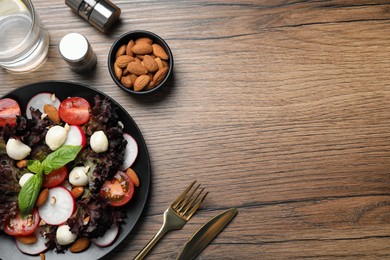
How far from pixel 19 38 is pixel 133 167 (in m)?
0.49

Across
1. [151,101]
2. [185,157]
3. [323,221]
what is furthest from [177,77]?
[323,221]

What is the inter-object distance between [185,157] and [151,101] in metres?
0.19

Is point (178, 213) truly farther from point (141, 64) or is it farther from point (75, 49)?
point (75, 49)

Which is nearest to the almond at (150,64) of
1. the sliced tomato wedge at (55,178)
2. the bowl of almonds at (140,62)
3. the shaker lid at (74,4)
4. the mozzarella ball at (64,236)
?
the bowl of almonds at (140,62)

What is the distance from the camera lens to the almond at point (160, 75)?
1387 millimetres

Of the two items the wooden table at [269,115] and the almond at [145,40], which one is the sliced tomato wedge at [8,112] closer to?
the wooden table at [269,115]

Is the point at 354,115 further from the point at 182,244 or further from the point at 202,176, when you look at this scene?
the point at 182,244

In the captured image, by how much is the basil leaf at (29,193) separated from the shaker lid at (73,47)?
321 millimetres

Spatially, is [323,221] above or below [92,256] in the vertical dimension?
above

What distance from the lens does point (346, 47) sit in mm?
1504

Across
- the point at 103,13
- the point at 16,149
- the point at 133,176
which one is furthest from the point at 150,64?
the point at 16,149

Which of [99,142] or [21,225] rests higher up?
[99,142]

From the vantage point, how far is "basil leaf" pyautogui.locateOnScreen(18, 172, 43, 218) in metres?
1.27

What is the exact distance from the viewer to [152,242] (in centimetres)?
138
